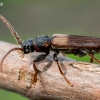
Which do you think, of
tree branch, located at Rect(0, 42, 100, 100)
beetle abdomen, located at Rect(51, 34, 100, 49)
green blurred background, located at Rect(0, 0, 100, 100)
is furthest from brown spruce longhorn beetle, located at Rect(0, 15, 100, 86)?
green blurred background, located at Rect(0, 0, 100, 100)

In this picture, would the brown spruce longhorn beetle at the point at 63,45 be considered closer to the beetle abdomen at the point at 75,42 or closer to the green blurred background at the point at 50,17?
the beetle abdomen at the point at 75,42

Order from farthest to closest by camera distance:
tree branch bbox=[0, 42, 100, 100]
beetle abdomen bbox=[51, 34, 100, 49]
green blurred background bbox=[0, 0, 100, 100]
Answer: green blurred background bbox=[0, 0, 100, 100]
beetle abdomen bbox=[51, 34, 100, 49]
tree branch bbox=[0, 42, 100, 100]

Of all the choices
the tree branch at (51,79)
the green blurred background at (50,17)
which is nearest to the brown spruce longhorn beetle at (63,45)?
the tree branch at (51,79)

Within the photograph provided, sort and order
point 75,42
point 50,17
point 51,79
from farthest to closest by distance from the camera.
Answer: point 50,17 → point 75,42 → point 51,79

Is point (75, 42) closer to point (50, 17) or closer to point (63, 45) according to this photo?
point (63, 45)

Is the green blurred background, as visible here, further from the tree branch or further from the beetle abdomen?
the tree branch

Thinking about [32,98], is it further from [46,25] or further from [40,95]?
[46,25]

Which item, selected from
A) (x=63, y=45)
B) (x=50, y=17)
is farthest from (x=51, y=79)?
(x=50, y=17)
